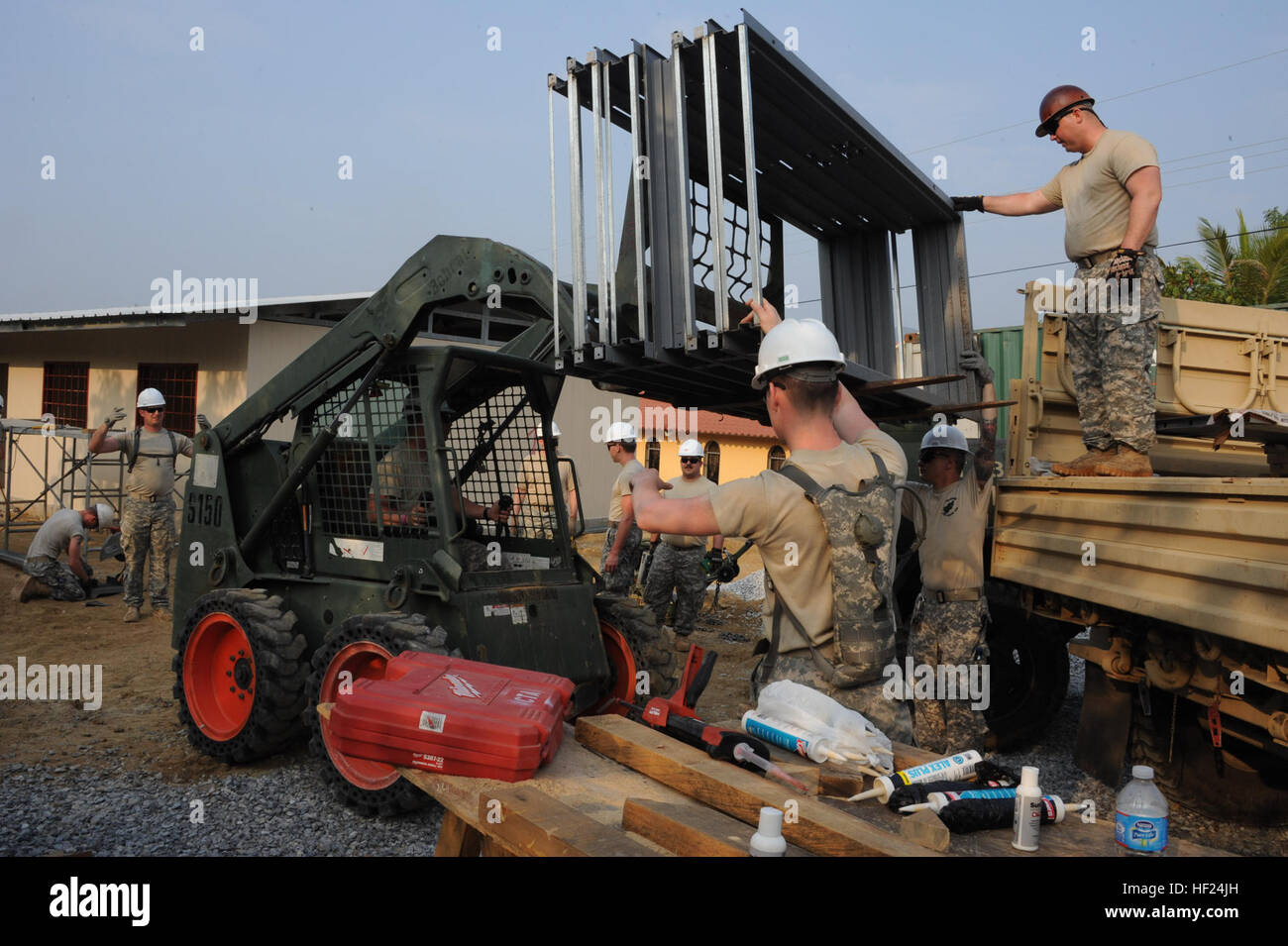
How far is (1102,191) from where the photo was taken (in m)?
4.68

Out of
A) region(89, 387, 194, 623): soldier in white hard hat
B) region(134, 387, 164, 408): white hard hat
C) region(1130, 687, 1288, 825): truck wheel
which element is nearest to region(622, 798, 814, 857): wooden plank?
region(1130, 687, 1288, 825): truck wheel

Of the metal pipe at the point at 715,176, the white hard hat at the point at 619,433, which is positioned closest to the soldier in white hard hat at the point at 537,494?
the metal pipe at the point at 715,176

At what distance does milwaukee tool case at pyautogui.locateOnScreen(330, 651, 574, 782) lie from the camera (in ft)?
7.82

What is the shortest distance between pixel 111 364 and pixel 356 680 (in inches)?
573

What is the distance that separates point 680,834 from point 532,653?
329 cm

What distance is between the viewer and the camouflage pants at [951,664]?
212 inches

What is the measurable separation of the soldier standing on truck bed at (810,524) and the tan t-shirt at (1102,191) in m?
2.50

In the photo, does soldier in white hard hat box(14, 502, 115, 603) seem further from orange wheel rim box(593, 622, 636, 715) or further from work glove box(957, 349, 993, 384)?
work glove box(957, 349, 993, 384)

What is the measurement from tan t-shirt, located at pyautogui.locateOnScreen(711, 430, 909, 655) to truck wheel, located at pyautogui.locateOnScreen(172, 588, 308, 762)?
3.38m

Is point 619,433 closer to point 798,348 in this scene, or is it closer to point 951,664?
point 951,664

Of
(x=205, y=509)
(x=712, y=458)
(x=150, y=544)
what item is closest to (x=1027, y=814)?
(x=205, y=509)

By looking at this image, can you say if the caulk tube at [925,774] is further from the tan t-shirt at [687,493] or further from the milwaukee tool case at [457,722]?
the tan t-shirt at [687,493]

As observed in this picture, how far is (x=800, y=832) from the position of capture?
1964 mm
